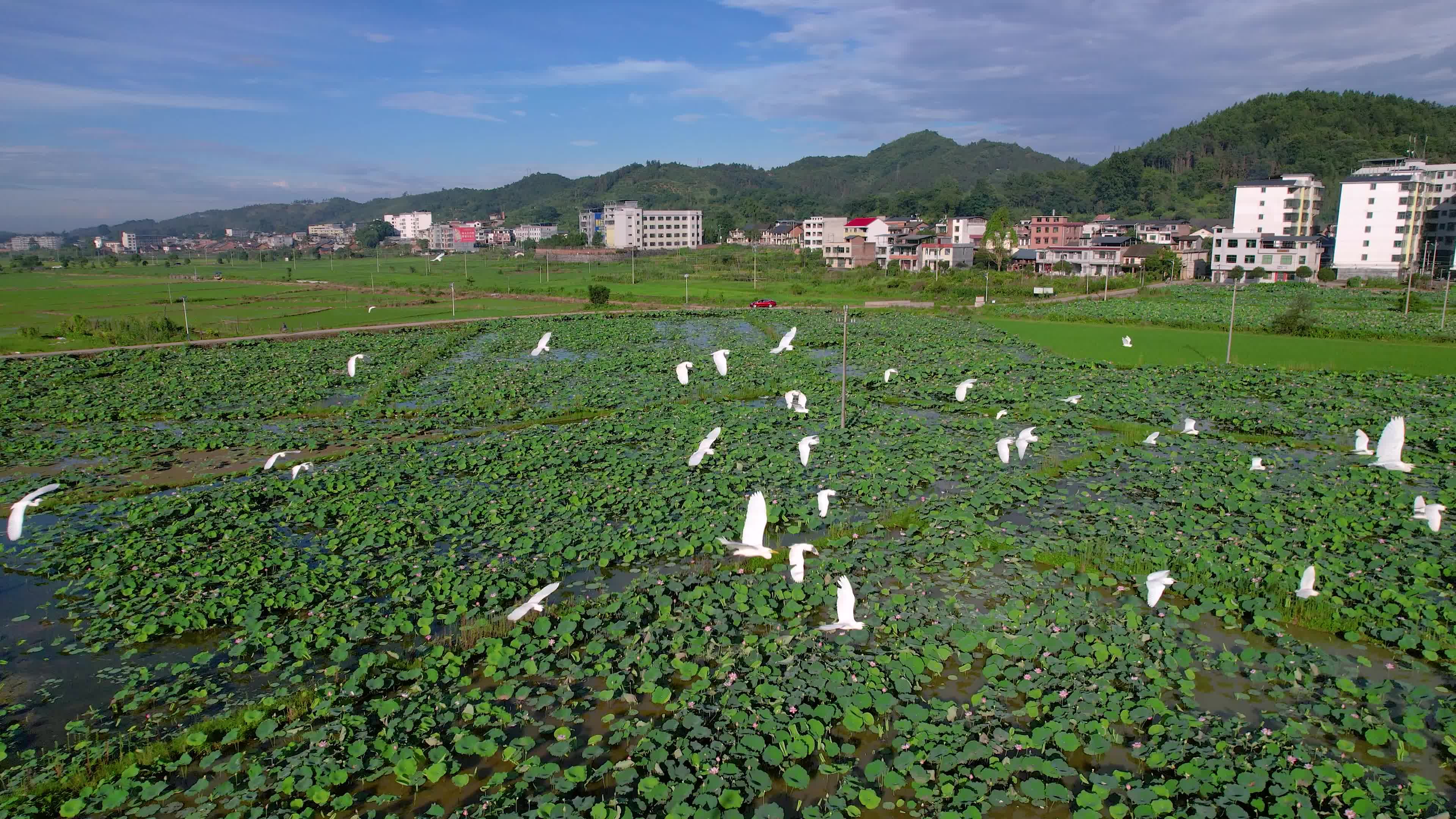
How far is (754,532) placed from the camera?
837 centimetres

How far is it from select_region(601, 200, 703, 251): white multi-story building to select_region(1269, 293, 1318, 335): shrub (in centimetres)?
6246

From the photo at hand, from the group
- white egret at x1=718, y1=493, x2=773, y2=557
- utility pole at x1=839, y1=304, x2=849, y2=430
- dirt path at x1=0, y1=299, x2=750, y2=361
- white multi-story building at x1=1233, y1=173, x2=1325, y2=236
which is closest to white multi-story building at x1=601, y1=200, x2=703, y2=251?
dirt path at x1=0, y1=299, x2=750, y2=361

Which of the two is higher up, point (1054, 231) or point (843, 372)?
point (1054, 231)

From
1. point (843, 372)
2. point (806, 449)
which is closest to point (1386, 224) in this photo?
point (843, 372)

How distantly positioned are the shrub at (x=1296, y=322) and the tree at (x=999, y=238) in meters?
23.0

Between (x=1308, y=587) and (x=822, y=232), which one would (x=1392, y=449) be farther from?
(x=822, y=232)

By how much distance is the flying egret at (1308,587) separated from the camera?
7.11 meters

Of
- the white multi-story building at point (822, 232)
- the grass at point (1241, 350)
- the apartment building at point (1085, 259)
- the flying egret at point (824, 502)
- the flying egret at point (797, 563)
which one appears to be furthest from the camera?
the white multi-story building at point (822, 232)

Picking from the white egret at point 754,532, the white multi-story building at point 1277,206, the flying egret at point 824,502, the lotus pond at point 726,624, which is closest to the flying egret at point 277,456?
the lotus pond at point 726,624

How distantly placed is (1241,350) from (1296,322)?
4637mm

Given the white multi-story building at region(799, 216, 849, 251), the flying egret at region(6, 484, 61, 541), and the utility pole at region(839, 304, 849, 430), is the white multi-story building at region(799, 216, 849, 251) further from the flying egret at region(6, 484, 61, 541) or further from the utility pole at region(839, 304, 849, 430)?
the flying egret at region(6, 484, 61, 541)

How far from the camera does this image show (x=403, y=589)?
754 cm

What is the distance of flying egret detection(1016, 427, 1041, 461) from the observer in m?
11.1

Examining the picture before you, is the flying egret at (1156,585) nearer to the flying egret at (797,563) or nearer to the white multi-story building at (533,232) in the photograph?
the flying egret at (797,563)
